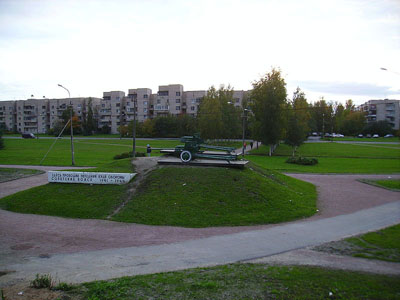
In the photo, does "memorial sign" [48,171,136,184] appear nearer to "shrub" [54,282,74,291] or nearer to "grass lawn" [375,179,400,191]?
"shrub" [54,282,74,291]

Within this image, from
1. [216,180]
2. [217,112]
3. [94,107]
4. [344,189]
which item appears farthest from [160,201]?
[94,107]

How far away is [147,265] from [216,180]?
25.0 ft

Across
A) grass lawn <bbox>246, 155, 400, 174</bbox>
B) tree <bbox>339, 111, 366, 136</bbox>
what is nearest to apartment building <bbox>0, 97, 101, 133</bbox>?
tree <bbox>339, 111, 366, 136</bbox>

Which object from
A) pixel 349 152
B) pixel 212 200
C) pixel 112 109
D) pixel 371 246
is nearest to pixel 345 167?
pixel 349 152

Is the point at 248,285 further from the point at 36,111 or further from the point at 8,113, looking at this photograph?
the point at 8,113

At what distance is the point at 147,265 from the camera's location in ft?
26.5

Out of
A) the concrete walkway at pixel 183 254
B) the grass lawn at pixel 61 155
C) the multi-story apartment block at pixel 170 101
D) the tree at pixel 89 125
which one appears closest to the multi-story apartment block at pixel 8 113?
the tree at pixel 89 125

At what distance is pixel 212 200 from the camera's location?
44.9 feet

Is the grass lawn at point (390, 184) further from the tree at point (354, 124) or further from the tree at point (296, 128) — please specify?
the tree at point (354, 124)

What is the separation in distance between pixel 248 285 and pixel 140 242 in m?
4.64

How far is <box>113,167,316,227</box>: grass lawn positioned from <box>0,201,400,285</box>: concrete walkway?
150 centimetres

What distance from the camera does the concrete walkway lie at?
25.5 ft

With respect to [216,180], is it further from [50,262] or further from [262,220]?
[50,262]

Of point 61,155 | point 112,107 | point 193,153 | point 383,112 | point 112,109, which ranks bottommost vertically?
point 61,155
